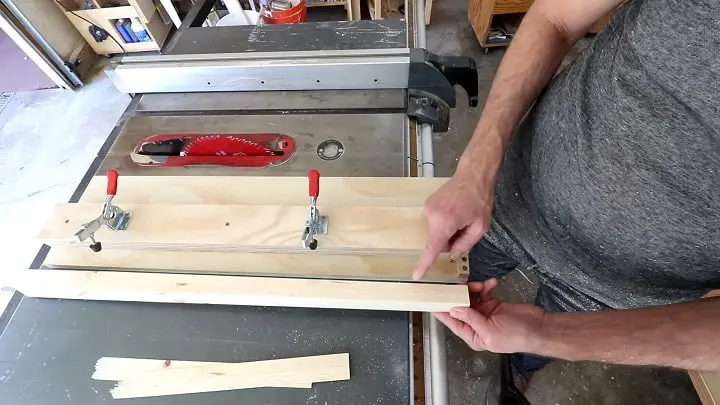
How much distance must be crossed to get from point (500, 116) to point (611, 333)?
0.41m

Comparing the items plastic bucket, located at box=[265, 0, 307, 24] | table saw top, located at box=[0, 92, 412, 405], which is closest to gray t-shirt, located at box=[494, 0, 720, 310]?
table saw top, located at box=[0, 92, 412, 405]

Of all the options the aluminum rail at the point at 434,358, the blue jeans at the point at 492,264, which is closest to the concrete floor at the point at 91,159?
the blue jeans at the point at 492,264

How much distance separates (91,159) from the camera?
228 centimetres

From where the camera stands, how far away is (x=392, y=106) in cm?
113

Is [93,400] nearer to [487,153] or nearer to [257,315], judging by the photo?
[257,315]

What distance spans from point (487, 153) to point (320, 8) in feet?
8.84

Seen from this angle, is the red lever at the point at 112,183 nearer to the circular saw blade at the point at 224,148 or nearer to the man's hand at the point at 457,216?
the circular saw blade at the point at 224,148

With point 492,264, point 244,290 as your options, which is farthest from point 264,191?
point 492,264

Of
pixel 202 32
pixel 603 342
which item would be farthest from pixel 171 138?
pixel 603 342

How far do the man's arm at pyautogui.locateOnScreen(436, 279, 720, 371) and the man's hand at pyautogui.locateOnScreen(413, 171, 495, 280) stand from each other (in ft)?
0.36

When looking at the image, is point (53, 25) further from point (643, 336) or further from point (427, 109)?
point (643, 336)

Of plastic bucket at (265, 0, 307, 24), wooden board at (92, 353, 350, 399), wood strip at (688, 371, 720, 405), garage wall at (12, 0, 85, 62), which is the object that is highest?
wooden board at (92, 353, 350, 399)

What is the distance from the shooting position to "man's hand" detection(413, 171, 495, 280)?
679 mm

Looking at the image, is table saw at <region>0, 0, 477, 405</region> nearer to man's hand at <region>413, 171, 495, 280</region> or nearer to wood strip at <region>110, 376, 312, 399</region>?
wood strip at <region>110, 376, 312, 399</region>
